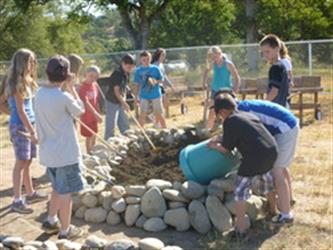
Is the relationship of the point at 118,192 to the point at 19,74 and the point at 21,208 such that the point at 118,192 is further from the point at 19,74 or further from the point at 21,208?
the point at 19,74

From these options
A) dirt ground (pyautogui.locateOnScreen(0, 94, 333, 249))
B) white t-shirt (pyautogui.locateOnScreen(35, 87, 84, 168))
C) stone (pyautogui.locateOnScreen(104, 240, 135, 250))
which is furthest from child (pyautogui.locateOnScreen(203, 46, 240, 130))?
stone (pyautogui.locateOnScreen(104, 240, 135, 250))

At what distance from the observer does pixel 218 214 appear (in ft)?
17.2

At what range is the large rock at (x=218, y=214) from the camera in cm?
520

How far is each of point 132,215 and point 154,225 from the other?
0.88 ft

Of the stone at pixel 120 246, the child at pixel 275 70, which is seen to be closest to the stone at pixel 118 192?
the stone at pixel 120 246

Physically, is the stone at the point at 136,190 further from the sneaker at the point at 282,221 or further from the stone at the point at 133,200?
the sneaker at the point at 282,221

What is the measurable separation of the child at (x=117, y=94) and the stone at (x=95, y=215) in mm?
2311

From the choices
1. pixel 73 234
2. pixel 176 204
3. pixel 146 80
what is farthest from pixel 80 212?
pixel 146 80

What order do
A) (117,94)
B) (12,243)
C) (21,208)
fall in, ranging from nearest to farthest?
(12,243) → (21,208) → (117,94)

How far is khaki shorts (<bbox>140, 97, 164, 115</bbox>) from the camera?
912 centimetres

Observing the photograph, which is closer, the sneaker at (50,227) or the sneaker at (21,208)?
the sneaker at (50,227)

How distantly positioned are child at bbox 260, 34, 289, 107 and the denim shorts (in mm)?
2178

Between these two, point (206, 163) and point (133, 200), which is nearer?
point (133, 200)

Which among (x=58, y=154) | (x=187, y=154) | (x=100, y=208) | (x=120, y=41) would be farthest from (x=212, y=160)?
(x=120, y=41)
